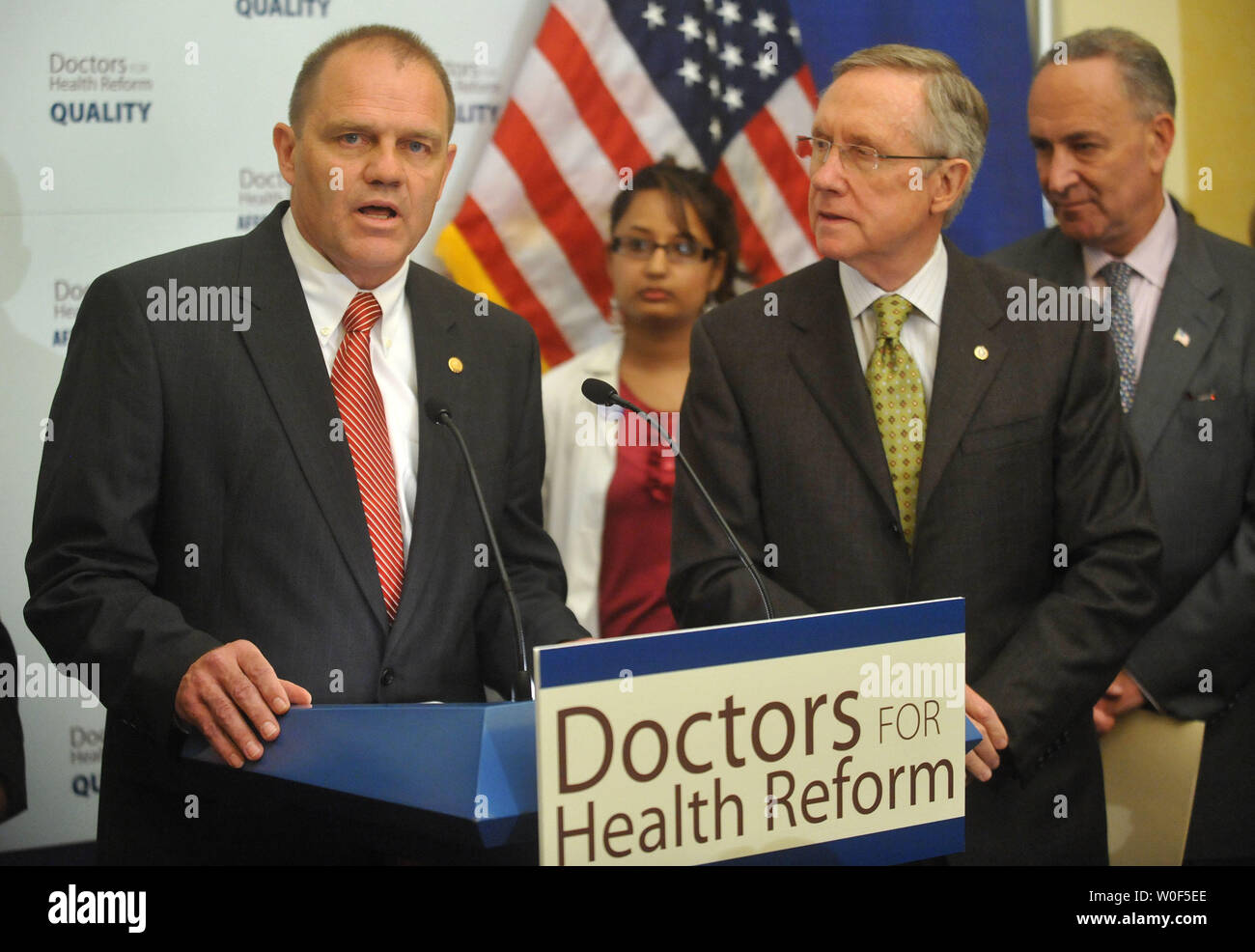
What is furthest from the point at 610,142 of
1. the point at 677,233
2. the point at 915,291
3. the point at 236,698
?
the point at 236,698

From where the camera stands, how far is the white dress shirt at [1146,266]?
335cm

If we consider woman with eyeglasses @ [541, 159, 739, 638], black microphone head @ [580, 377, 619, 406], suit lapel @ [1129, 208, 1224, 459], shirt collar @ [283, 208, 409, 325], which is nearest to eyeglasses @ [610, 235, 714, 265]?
→ woman with eyeglasses @ [541, 159, 739, 638]

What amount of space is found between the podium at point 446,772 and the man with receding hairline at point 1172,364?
1.59 metres

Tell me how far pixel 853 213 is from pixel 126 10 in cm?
217

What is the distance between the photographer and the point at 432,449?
2.32m

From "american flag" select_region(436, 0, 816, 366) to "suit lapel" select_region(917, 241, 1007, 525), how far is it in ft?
4.09

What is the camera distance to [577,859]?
1.54 meters

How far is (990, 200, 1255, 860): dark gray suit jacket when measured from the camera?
310 centimetres

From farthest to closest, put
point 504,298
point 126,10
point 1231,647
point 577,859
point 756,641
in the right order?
point 504,298 < point 126,10 < point 1231,647 < point 756,641 < point 577,859

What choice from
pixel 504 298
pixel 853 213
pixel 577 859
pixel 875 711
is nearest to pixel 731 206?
pixel 504 298

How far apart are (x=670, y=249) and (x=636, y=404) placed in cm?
45

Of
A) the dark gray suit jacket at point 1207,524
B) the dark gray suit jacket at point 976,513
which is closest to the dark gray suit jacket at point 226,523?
the dark gray suit jacket at point 976,513

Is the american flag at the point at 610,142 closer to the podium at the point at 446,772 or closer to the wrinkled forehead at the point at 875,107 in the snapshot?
the wrinkled forehead at the point at 875,107

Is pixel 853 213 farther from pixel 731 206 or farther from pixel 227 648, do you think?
pixel 227 648
